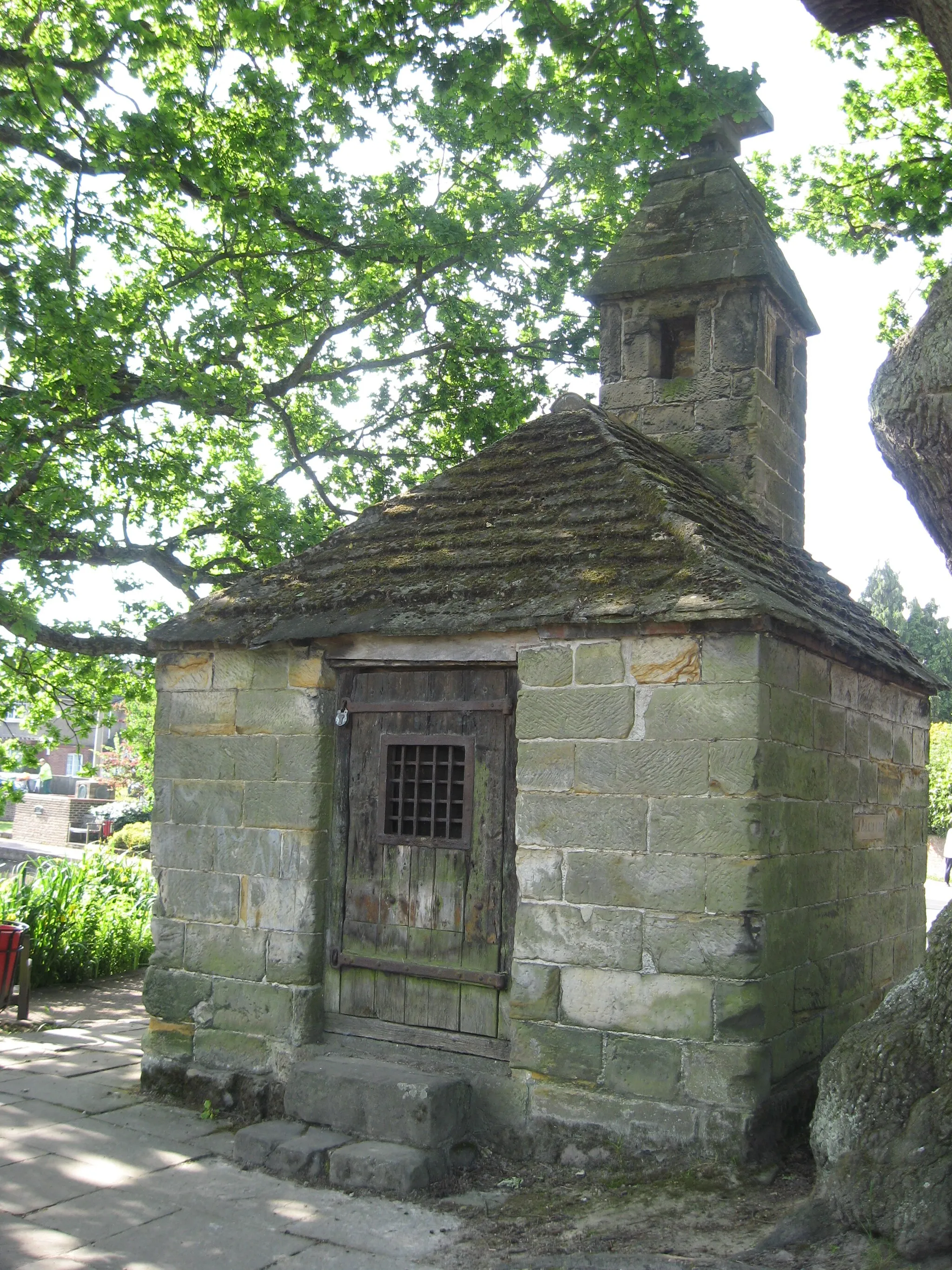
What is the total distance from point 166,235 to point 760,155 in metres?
7.26

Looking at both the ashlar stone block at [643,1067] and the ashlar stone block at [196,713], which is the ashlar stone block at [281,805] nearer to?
the ashlar stone block at [196,713]

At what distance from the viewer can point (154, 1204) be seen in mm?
4695

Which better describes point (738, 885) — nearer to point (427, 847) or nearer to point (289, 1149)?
point (427, 847)

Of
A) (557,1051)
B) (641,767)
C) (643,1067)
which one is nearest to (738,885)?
(641,767)

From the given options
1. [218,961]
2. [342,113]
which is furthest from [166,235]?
[218,961]

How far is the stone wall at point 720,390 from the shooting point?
7.88 metres

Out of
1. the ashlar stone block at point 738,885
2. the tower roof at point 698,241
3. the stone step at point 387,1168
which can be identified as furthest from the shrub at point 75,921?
the tower roof at point 698,241

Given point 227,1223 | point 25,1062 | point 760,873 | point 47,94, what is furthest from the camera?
point 47,94

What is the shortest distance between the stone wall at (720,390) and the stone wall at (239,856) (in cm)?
354

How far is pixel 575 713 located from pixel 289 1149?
8.08 ft

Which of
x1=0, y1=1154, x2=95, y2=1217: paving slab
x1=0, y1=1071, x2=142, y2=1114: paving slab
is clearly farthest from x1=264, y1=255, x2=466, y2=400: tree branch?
x1=0, y1=1154, x2=95, y2=1217: paving slab

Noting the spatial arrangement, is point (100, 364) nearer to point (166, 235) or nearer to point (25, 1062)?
point (166, 235)

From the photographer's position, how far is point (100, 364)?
886cm

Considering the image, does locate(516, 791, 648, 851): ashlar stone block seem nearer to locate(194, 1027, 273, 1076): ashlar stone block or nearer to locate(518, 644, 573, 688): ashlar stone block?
locate(518, 644, 573, 688): ashlar stone block
